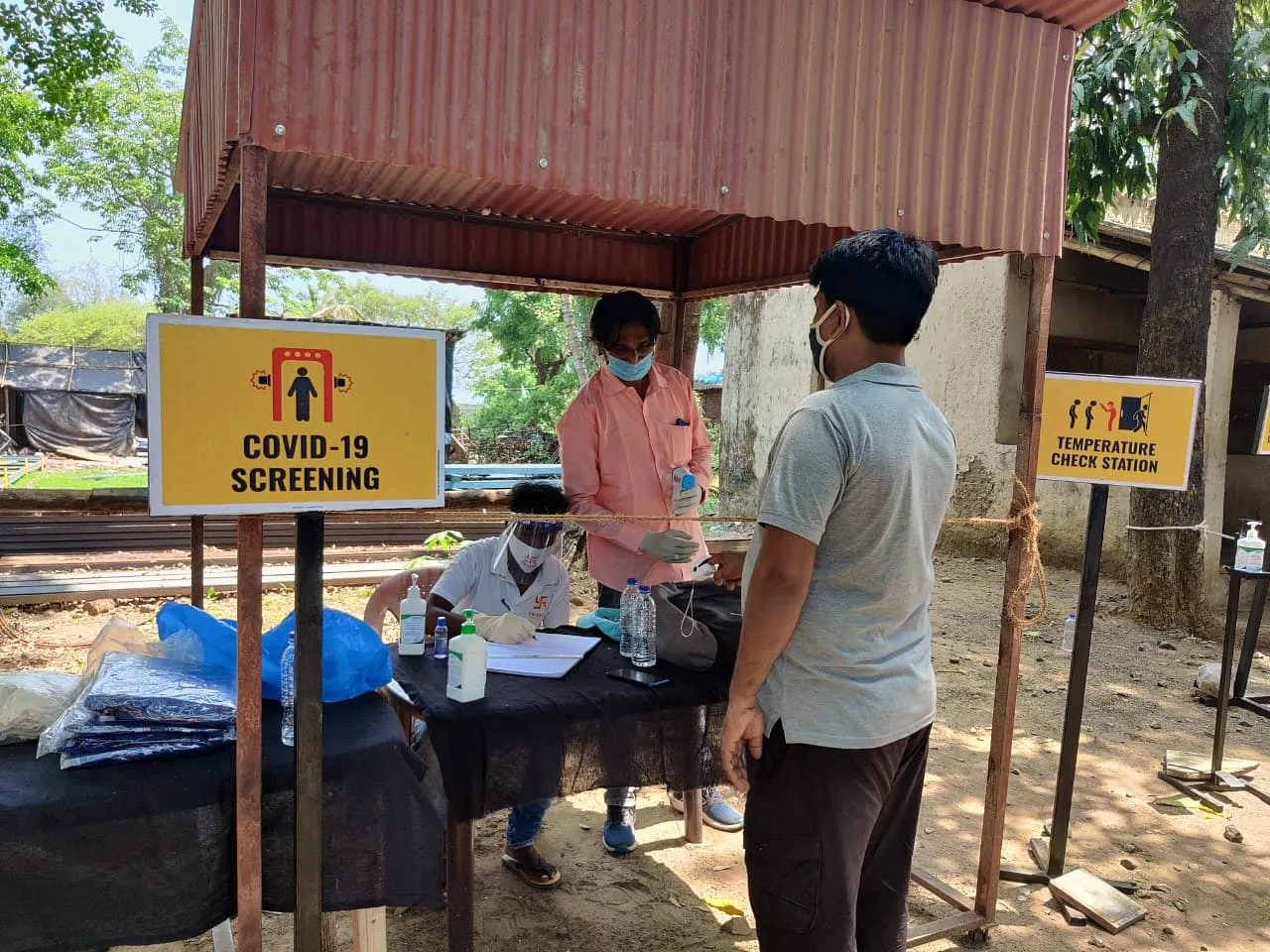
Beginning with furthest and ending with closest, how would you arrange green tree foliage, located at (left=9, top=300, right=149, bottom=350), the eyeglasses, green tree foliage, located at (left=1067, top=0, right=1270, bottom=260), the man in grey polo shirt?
green tree foliage, located at (left=9, top=300, right=149, bottom=350) → green tree foliage, located at (left=1067, top=0, right=1270, bottom=260) → the eyeglasses → the man in grey polo shirt

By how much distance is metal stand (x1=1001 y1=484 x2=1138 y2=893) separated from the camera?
325cm

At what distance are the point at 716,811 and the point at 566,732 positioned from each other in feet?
5.27

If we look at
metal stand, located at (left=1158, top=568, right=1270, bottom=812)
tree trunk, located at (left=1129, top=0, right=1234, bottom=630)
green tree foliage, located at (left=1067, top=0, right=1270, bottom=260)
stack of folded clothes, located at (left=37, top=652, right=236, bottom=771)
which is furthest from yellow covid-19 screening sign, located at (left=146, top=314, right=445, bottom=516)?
tree trunk, located at (left=1129, top=0, right=1234, bottom=630)

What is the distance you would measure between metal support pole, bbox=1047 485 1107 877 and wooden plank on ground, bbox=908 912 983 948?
59 cm

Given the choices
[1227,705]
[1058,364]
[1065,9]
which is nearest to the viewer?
[1065,9]

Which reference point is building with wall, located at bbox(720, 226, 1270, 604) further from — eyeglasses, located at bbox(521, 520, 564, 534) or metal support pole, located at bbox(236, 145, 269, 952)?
metal support pole, located at bbox(236, 145, 269, 952)

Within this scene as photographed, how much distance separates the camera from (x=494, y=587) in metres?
3.31

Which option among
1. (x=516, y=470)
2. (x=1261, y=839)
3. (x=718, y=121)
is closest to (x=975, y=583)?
(x=1261, y=839)

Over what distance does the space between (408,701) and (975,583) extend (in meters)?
7.79

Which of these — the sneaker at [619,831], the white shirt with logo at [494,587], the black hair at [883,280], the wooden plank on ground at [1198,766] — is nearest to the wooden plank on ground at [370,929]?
the white shirt with logo at [494,587]

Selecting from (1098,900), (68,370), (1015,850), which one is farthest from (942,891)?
(68,370)

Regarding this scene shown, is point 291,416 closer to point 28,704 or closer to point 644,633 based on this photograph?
point 28,704

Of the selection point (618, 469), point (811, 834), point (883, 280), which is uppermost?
point (883, 280)

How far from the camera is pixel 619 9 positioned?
82.4 inches
